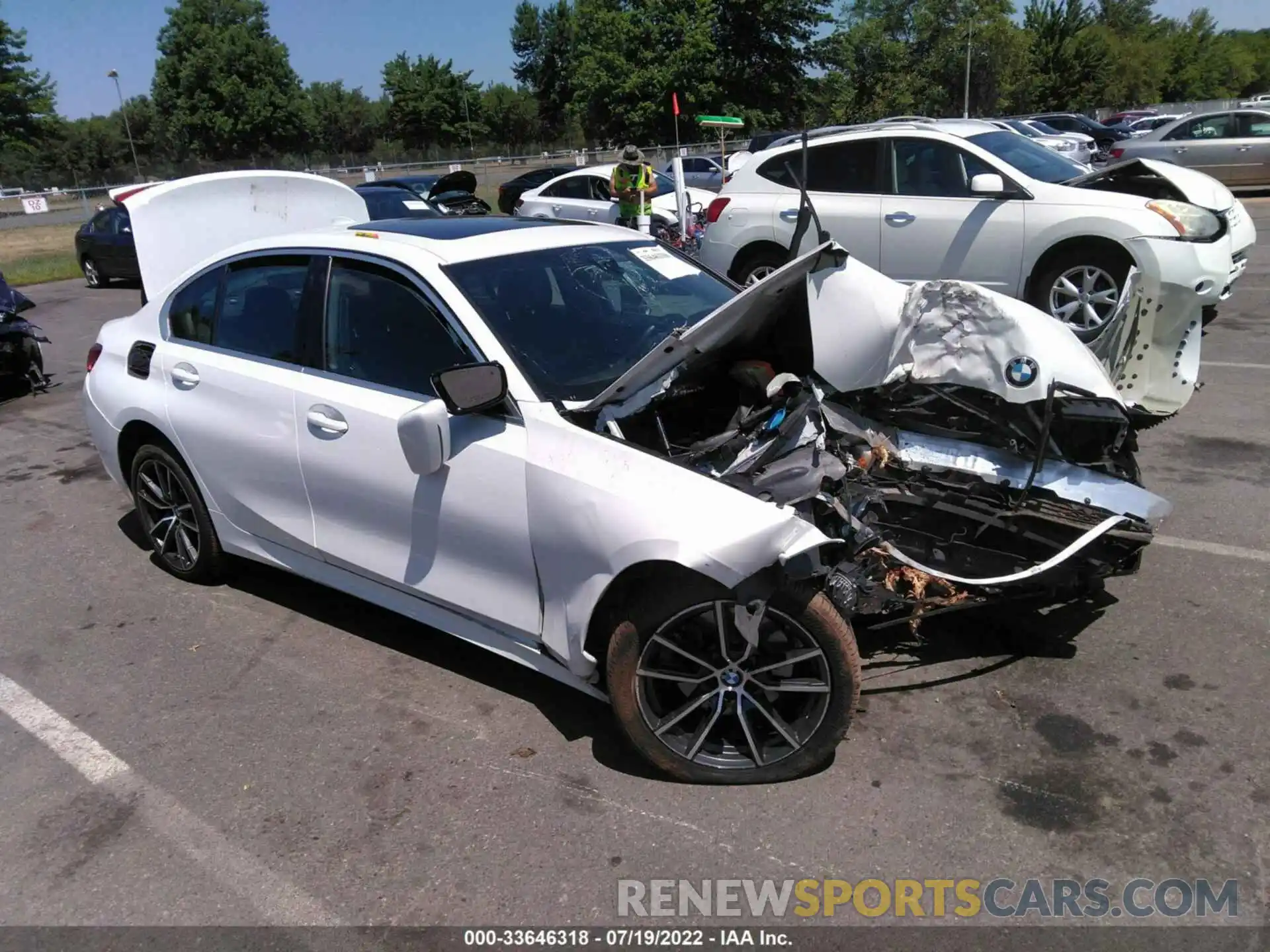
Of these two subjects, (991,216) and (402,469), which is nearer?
(402,469)

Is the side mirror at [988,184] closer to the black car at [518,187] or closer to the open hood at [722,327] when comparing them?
the open hood at [722,327]

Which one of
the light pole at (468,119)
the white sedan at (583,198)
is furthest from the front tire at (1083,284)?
the light pole at (468,119)

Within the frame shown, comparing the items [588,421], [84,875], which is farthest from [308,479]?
[84,875]

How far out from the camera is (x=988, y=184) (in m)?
7.80

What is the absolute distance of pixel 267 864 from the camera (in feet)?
9.33

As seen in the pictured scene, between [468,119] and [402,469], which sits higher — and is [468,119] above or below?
above

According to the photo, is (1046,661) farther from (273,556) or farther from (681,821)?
(273,556)

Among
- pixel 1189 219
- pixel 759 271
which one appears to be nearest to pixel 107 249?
pixel 759 271

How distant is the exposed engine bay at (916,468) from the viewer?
10.3 feet

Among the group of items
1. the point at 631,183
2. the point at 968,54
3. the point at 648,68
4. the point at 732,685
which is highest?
the point at 968,54

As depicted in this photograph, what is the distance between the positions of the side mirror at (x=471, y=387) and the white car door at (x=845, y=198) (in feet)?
19.5

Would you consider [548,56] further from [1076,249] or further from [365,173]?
[1076,249]

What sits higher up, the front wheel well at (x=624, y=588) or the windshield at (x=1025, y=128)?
the windshield at (x=1025, y=128)

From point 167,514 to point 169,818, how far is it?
212cm
